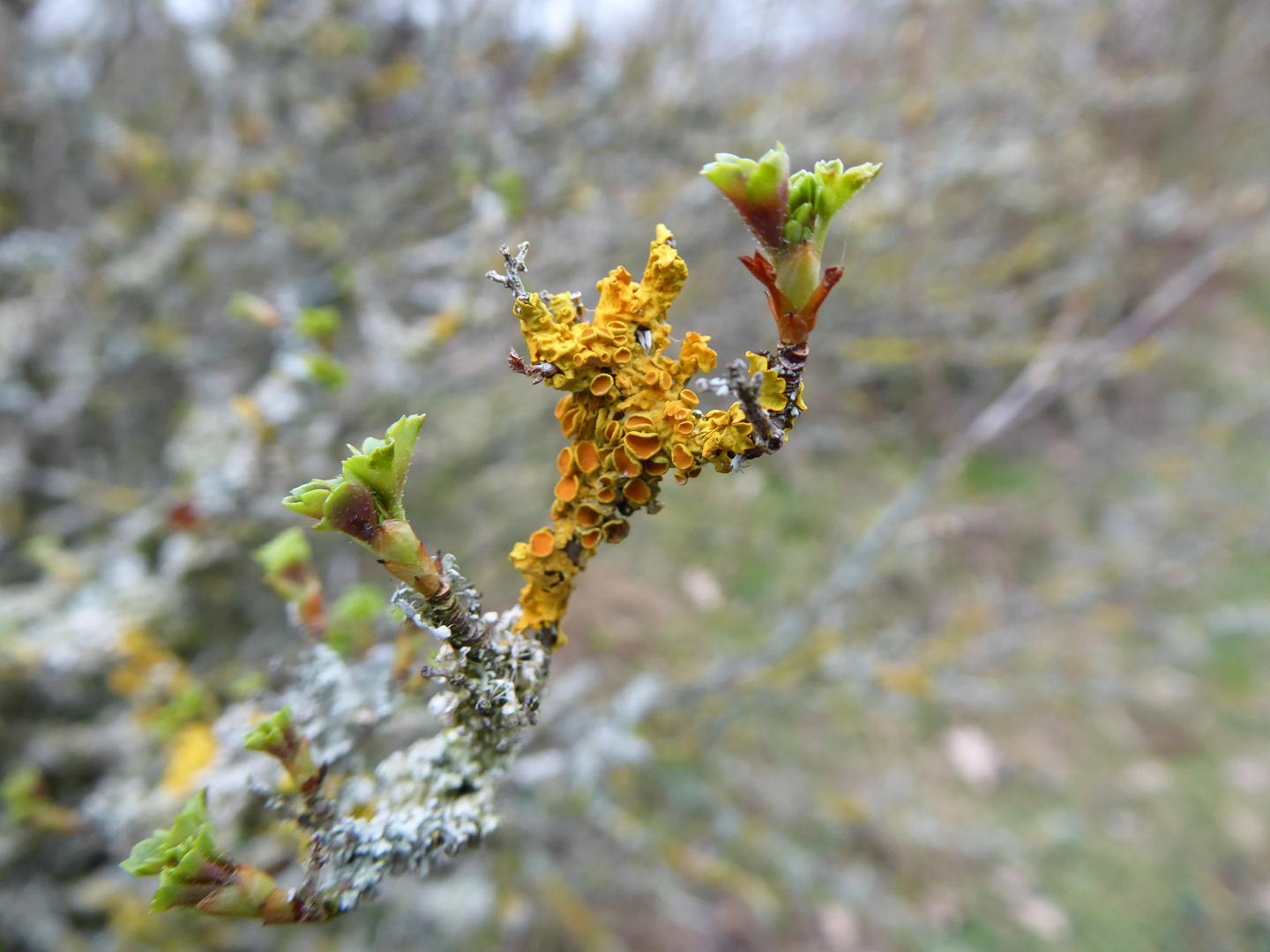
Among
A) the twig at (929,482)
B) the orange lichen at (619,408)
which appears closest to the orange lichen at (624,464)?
the orange lichen at (619,408)

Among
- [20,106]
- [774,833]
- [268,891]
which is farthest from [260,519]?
[774,833]

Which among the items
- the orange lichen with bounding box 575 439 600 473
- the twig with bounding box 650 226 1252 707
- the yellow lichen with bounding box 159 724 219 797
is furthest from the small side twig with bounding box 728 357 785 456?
the twig with bounding box 650 226 1252 707

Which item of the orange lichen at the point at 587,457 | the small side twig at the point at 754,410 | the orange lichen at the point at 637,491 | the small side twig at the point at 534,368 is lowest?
the small side twig at the point at 754,410

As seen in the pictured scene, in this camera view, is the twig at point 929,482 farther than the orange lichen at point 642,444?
Yes

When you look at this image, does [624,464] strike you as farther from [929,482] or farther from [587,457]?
[929,482]

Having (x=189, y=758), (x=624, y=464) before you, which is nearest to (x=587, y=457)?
(x=624, y=464)

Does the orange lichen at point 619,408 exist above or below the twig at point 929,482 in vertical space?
below

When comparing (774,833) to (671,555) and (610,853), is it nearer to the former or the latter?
(610,853)

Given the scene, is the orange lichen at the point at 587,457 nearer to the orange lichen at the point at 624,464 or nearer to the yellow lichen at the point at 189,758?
the orange lichen at the point at 624,464

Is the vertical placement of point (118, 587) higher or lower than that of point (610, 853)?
higher
